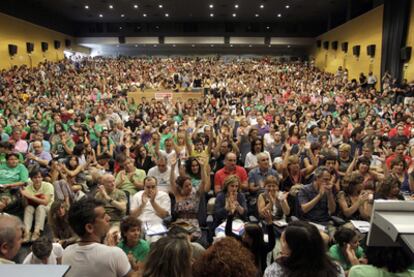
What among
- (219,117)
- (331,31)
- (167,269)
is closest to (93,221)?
(167,269)

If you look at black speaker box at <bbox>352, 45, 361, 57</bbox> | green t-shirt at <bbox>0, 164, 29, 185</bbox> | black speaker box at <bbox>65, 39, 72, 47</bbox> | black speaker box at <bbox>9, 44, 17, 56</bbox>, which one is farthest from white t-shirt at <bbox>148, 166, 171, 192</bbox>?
black speaker box at <bbox>65, 39, 72, 47</bbox>

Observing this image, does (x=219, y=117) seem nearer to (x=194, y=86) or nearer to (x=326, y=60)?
(x=194, y=86)

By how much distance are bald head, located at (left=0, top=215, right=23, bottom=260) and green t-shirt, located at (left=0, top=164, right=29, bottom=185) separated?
342cm

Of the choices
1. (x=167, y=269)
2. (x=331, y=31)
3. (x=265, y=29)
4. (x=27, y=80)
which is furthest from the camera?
(x=265, y=29)

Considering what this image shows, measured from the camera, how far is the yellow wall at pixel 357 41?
47.0 feet

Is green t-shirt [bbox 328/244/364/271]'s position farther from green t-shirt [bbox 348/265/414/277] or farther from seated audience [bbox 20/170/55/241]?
seated audience [bbox 20/170/55/241]

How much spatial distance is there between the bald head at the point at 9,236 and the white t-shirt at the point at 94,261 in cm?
26

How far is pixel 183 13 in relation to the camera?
21281 mm

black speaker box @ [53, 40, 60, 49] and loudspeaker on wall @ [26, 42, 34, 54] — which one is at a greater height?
black speaker box @ [53, 40, 60, 49]

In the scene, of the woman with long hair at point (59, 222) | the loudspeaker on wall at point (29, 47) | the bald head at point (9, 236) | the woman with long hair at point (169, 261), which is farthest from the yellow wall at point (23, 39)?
the woman with long hair at point (169, 261)

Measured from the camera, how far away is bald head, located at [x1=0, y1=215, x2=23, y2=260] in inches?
67.0

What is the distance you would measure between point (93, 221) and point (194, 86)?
45.2ft

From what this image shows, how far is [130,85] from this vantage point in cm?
1513

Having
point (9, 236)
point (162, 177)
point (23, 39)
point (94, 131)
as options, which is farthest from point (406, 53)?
point (23, 39)
